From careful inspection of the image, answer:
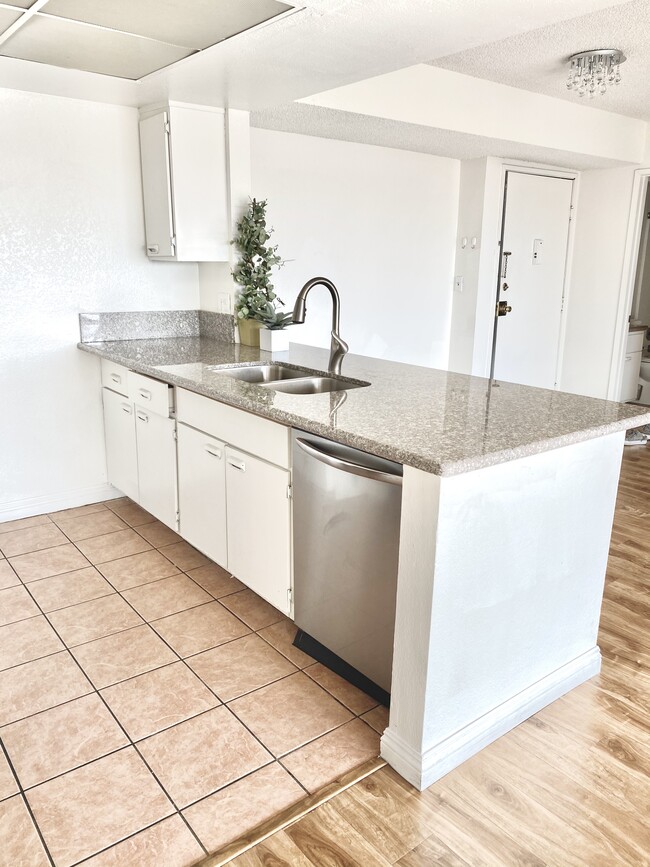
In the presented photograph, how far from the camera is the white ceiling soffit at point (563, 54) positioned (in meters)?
2.93

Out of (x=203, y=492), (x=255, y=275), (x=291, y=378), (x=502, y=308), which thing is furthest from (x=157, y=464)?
(x=502, y=308)

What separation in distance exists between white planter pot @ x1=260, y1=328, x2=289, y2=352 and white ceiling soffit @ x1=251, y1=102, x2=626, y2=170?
1061 millimetres

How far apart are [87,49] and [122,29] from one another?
0.34 meters

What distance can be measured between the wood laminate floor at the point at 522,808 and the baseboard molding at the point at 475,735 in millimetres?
24

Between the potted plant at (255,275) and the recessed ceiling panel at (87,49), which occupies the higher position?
the recessed ceiling panel at (87,49)

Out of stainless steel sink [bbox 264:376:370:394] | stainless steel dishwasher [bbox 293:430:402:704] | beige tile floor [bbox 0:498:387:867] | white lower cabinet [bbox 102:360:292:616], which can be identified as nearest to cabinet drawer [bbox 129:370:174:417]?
white lower cabinet [bbox 102:360:292:616]

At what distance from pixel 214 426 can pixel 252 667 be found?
Answer: 0.89 m

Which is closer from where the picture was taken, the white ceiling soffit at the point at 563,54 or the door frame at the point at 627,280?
the white ceiling soffit at the point at 563,54

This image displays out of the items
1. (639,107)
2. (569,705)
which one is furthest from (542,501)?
(639,107)

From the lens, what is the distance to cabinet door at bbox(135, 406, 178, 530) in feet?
9.57

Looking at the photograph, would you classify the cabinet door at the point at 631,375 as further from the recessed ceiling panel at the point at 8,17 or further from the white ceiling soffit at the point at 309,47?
the recessed ceiling panel at the point at 8,17

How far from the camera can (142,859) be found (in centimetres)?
148

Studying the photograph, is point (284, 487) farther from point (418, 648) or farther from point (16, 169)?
point (16, 169)

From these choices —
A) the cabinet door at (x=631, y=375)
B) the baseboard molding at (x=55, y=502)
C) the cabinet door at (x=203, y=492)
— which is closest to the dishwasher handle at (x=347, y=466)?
the cabinet door at (x=203, y=492)
